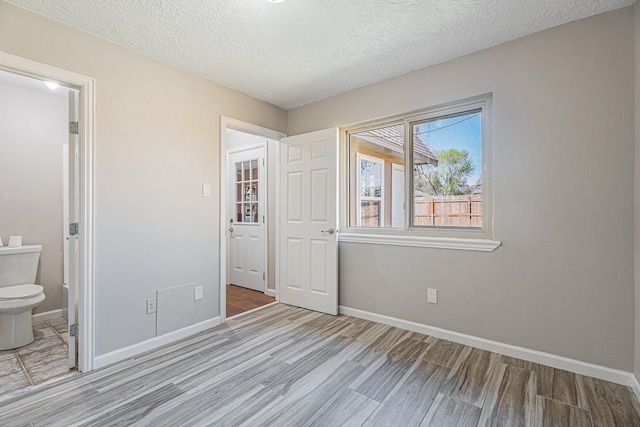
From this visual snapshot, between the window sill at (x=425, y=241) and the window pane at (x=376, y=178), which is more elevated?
the window pane at (x=376, y=178)

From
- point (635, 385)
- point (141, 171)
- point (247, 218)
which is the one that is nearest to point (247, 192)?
point (247, 218)

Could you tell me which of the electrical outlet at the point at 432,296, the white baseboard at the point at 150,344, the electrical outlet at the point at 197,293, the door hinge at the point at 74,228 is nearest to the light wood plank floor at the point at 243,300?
the white baseboard at the point at 150,344

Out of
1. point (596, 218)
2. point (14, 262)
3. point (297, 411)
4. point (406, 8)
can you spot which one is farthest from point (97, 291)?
point (596, 218)

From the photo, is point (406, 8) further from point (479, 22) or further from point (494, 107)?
point (494, 107)

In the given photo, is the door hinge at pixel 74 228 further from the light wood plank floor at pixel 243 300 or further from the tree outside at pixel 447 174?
the tree outside at pixel 447 174

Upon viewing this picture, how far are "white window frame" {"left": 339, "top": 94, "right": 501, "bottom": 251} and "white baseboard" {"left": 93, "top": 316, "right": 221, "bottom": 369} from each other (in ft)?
5.42

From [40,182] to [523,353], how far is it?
15.8ft

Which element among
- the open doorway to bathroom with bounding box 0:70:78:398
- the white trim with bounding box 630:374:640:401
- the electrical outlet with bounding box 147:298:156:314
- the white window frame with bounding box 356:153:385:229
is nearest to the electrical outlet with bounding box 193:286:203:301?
the electrical outlet with bounding box 147:298:156:314

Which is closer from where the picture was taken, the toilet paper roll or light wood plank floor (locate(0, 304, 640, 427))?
light wood plank floor (locate(0, 304, 640, 427))

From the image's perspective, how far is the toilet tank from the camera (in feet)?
9.11

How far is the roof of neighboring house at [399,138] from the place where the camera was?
2.84m

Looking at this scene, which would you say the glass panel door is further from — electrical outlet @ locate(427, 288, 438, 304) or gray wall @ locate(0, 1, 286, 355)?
electrical outlet @ locate(427, 288, 438, 304)

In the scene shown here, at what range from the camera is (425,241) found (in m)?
2.71

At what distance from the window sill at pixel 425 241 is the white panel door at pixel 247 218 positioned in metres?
1.53
